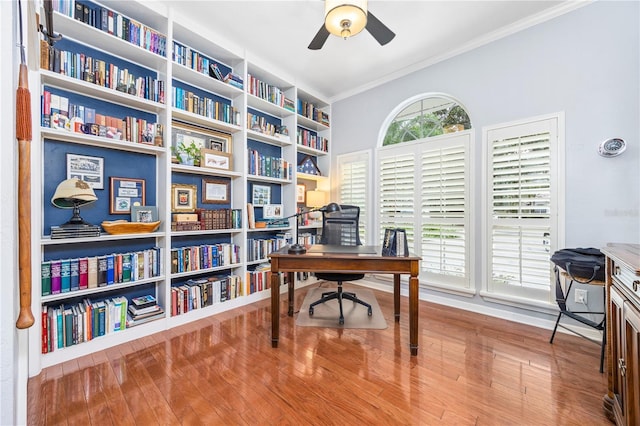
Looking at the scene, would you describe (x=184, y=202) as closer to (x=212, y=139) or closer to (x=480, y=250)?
(x=212, y=139)

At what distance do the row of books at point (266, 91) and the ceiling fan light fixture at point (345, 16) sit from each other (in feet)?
5.04

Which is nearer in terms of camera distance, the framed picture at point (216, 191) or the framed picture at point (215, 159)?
the framed picture at point (215, 159)

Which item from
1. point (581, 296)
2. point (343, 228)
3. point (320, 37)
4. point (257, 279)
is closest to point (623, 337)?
point (581, 296)

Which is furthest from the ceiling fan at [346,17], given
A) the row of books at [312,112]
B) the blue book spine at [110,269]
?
the blue book spine at [110,269]

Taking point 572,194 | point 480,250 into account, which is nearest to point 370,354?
point 480,250

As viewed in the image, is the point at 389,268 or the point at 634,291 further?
the point at 389,268

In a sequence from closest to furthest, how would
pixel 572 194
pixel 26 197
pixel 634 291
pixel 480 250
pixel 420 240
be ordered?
pixel 26 197 → pixel 634 291 → pixel 572 194 → pixel 480 250 → pixel 420 240

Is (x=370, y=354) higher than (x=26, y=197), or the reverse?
(x=26, y=197)

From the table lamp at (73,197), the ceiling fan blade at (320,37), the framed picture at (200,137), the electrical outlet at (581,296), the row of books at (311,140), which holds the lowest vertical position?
the electrical outlet at (581,296)

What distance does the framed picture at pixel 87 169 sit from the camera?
7.14 ft

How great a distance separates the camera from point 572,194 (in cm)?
240

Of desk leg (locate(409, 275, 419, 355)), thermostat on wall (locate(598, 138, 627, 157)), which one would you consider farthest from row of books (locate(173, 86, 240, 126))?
thermostat on wall (locate(598, 138, 627, 157))

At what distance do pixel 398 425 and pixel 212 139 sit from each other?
3.08m

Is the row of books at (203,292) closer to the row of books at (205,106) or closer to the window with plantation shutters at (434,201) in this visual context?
the row of books at (205,106)
